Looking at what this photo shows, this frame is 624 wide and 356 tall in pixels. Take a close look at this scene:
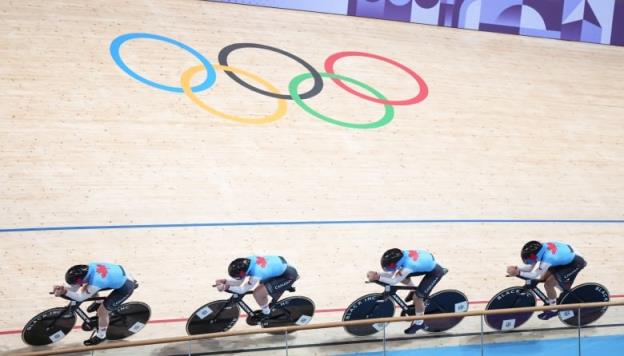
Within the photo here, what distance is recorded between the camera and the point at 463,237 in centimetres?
835

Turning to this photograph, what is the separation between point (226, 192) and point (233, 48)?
2.92 metres

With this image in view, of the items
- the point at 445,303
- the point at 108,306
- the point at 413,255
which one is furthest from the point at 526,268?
the point at 108,306

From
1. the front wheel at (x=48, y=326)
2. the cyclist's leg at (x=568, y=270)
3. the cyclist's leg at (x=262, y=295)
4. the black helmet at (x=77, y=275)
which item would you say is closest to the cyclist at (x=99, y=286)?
the black helmet at (x=77, y=275)

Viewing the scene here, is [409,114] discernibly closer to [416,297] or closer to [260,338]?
[416,297]

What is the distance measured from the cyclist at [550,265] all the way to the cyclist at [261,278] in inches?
69.7

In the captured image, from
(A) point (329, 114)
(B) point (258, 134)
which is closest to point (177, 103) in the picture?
(B) point (258, 134)

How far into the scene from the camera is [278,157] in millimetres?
9102

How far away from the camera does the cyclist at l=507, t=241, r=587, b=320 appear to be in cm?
644

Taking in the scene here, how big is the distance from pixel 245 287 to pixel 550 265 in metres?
2.42

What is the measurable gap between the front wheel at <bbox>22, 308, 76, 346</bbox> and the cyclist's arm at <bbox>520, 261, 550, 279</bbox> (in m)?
3.50

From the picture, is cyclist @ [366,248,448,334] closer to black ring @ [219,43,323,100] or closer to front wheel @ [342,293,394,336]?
front wheel @ [342,293,394,336]

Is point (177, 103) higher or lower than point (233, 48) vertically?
lower

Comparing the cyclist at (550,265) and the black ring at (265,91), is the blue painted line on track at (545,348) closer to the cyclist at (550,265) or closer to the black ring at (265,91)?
the cyclist at (550,265)

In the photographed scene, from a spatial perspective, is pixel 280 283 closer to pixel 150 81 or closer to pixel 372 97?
pixel 150 81
